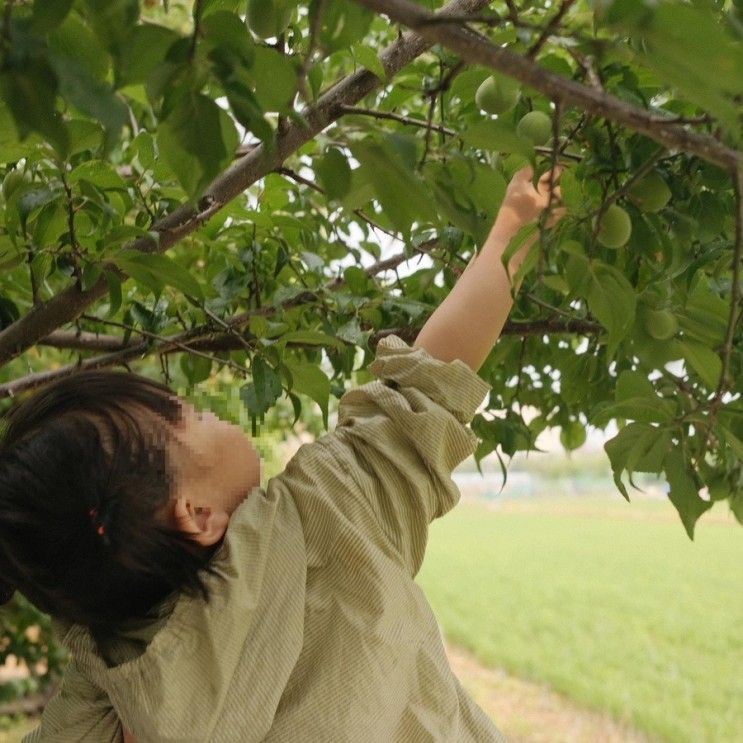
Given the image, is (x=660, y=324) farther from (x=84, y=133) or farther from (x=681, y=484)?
(x=84, y=133)

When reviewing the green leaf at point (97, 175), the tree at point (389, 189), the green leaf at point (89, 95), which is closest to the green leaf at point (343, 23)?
the tree at point (389, 189)

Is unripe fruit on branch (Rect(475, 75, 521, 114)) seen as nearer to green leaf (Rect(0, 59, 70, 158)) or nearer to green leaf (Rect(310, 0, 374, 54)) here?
green leaf (Rect(310, 0, 374, 54))

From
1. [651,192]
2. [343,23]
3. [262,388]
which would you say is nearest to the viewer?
[343,23]

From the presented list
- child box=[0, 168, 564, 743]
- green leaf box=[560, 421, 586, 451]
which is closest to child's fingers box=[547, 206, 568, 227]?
child box=[0, 168, 564, 743]

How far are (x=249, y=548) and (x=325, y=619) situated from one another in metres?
0.07

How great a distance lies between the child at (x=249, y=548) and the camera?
1.93 feet

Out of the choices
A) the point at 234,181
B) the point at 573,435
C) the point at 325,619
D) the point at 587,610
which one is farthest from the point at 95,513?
the point at 587,610

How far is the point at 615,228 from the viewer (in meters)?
0.52

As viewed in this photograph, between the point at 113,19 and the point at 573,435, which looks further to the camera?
the point at 573,435

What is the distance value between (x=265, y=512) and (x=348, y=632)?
92mm

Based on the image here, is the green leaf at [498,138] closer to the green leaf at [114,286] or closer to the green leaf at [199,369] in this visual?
the green leaf at [114,286]

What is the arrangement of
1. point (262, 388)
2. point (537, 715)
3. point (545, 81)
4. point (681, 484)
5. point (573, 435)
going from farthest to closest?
point (537, 715) → point (573, 435) → point (262, 388) → point (681, 484) → point (545, 81)

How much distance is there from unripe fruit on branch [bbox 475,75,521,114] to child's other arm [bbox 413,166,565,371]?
2.8 inches

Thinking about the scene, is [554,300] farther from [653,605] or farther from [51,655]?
[653,605]
